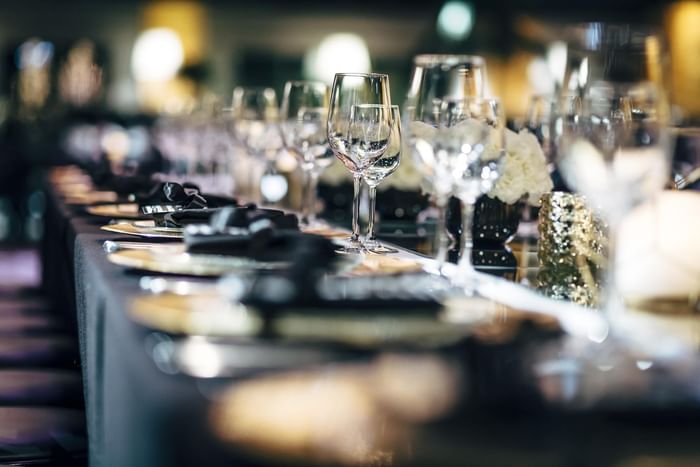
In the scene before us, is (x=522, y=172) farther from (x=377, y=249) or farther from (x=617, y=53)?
(x=617, y=53)

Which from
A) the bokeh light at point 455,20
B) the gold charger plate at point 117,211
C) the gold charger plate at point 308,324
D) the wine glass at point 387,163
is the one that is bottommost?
the gold charger plate at point 117,211

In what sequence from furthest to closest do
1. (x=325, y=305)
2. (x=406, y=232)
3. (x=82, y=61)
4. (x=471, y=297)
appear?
(x=82, y=61)
(x=406, y=232)
(x=471, y=297)
(x=325, y=305)

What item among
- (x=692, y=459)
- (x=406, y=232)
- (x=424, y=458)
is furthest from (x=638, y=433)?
(x=406, y=232)

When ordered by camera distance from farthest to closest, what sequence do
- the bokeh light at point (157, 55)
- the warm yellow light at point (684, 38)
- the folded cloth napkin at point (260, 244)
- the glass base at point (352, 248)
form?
the bokeh light at point (157, 55) < the warm yellow light at point (684, 38) < the glass base at point (352, 248) < the folded cloth napkin at point (260, 244)

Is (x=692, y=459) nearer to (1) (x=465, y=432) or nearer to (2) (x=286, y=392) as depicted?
(1) (x=465, y=432)

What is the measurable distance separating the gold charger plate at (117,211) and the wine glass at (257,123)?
0.53 metres

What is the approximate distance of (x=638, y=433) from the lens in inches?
30.3

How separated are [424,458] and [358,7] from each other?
595 inches

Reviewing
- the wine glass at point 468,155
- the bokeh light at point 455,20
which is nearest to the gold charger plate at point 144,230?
the wine glass at point 468,155

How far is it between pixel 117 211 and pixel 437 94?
736mm

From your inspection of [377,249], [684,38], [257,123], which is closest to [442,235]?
[377,249]

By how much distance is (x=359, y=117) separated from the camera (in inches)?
60.9

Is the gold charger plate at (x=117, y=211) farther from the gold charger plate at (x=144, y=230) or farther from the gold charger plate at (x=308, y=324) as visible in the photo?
the gold charger plate at (x=308, y=324)

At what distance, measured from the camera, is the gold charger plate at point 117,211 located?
1.96 meters
